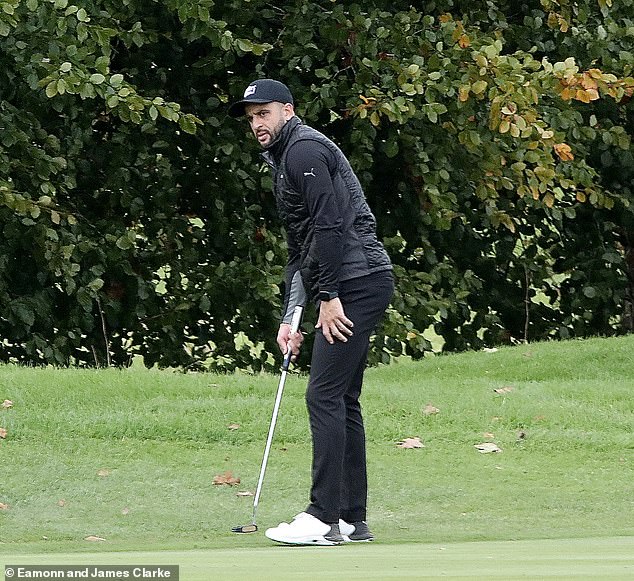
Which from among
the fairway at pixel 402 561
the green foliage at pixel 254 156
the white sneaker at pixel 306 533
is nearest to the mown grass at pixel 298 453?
the white sneaker at pixel 306 533

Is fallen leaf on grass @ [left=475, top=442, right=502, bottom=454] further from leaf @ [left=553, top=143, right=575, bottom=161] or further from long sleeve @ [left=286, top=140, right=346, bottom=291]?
leaf @ [left=553, top=143, right=575, bottom=161]

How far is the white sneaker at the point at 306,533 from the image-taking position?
5.58m

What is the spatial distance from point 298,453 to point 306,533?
3.08 meters

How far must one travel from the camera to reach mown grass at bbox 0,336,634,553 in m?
6.71

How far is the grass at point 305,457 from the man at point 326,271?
330 millimetres

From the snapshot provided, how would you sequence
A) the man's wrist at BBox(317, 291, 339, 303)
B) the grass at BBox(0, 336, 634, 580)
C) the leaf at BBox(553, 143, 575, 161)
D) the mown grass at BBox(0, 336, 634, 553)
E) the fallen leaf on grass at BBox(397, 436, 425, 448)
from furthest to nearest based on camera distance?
1. the leaf at BBox(553, 143, 575, 161)
2. the fallen leaf on grass at BBox(397, 436, 425, 448)
3. the mown grass at BBox(0, 336, 634, 553)
4. the grass at BBox(0, 336, 634, 580)
5. the man's wrist at BBox(317, 291, 339, 303)

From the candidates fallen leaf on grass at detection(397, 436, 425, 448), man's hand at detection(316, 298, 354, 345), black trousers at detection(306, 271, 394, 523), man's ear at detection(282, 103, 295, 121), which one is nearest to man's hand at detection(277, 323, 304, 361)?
black trousers at detection(306, 271, 394, 523)

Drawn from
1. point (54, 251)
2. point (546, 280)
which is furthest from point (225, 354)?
point (546, 280)

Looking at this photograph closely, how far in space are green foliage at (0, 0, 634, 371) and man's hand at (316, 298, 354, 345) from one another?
5.70 m

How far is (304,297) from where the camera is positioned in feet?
20.3

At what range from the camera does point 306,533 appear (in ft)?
18.4

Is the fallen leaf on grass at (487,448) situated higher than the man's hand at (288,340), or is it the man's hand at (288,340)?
the man's hand at (288,340)

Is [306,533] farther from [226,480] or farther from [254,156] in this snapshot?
[254,156]

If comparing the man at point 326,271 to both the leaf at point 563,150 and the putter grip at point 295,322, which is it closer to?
the putter grip at point 295,322
